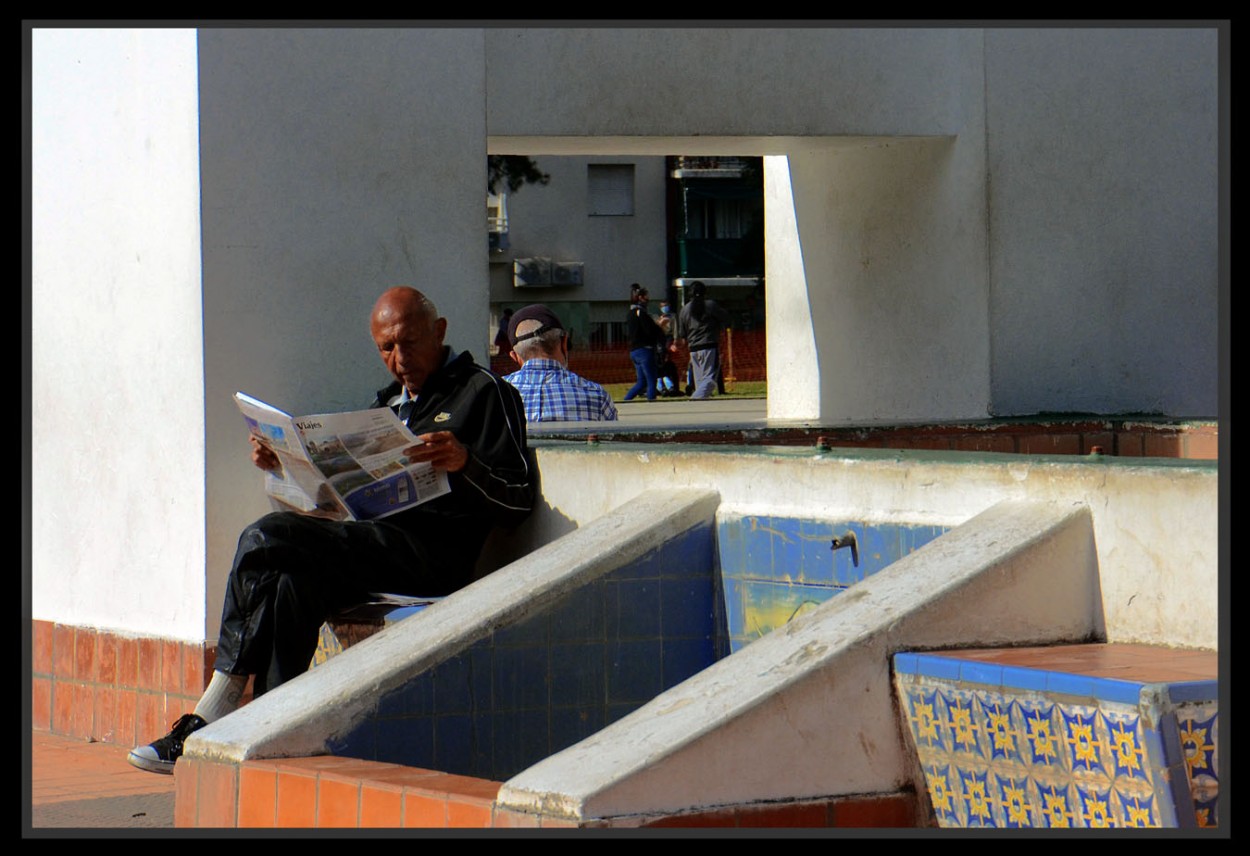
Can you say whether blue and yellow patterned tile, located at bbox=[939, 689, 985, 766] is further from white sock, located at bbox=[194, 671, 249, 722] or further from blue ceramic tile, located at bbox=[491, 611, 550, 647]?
white sock, located at bbox=[194, 671, 249, 722]

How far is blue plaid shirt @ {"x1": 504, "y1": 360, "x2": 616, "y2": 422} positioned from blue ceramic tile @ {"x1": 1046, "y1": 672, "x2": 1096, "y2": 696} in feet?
14.9

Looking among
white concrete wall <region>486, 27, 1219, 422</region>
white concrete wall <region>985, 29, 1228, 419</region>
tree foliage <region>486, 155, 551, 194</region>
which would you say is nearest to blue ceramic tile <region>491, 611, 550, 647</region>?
white concrete wall <region>486, 27, 1219, 422</region>

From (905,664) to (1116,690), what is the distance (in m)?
0.63

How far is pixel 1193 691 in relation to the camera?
4051 millimetres

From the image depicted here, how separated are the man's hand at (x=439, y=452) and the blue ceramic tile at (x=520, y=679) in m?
1.01

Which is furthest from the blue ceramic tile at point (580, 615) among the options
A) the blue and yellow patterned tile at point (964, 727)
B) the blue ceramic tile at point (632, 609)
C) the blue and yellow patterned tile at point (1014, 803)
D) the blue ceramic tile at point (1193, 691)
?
the blue ceramic tile at point (1193, 691)

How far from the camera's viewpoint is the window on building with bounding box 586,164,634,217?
46.2m

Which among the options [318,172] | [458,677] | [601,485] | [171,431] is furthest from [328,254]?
[458,677]

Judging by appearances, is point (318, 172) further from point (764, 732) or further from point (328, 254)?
point (764, 732)

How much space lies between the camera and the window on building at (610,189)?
46.2 meters

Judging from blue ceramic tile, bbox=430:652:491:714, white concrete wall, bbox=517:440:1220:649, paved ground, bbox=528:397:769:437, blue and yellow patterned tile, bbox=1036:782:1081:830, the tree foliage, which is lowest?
blue and yellow patterned tile, bbox=1036:782:1081:830

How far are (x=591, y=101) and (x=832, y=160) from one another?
1806 mm

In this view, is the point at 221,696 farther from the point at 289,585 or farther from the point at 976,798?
the point at 976,798

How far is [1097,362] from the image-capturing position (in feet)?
29.8
